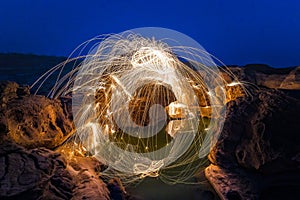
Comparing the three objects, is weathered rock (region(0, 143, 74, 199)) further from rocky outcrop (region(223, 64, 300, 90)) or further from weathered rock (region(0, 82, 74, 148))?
rocky outcrop (region(223, 64, 300, 90))

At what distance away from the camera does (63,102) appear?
7.49 metres

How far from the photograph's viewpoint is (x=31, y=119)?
5.91 meters

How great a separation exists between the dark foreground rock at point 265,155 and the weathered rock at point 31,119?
12.0 ft

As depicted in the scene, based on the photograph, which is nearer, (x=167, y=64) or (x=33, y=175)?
(x=33, y=175)

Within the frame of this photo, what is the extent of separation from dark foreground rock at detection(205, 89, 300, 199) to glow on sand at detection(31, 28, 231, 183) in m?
0.83

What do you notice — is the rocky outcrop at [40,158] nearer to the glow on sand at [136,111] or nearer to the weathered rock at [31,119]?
the weathered rock at [31,119]

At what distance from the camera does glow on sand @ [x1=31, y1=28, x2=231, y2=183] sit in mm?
6672

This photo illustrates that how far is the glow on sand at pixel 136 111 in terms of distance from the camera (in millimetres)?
6672

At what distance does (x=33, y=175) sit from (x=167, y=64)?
457 centimetres

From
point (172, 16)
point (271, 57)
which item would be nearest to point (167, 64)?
point (271, 57)

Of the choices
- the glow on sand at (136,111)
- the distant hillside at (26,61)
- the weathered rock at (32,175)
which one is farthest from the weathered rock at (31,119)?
the distant hillside at (26,61)

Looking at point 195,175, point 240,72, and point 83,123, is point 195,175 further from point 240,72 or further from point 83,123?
point 240,72

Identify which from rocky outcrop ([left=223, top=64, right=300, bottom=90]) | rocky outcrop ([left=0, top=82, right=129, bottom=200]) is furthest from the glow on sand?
rocky outcrop ([left=223, top=64, right=300, bottom=90])

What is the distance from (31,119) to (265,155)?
4.78 metres
